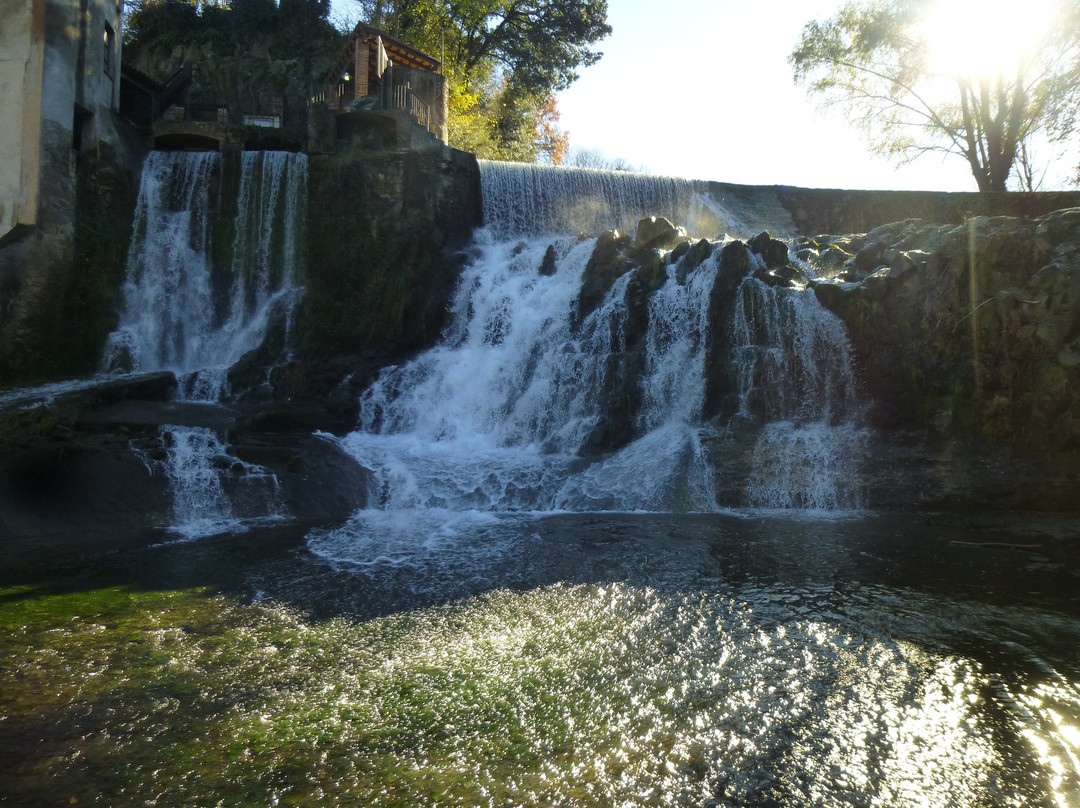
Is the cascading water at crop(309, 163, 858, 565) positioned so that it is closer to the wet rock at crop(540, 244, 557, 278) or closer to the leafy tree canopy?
the wet rock at crop(540, 244, 557, 278)

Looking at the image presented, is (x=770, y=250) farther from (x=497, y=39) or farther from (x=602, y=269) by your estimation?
(x=497, y=39)

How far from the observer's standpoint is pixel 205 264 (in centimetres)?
1898

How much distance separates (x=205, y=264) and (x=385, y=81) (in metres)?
8.50

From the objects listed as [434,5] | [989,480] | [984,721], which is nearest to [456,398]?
[989,480]

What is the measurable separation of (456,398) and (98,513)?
7115 mm

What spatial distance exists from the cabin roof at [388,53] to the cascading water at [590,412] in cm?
1164

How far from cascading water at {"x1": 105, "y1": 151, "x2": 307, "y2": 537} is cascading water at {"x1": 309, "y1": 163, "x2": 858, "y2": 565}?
4.78 m

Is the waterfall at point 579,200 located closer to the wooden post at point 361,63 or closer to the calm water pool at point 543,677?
the wooden post at point 361,63

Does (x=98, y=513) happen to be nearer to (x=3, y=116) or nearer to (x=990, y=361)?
(x=3, y=116)

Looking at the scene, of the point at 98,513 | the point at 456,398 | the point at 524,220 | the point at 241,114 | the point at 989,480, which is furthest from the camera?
the point at 241,114

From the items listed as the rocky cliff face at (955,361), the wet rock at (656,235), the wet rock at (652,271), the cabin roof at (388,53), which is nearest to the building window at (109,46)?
the cabin roof at (388,53)

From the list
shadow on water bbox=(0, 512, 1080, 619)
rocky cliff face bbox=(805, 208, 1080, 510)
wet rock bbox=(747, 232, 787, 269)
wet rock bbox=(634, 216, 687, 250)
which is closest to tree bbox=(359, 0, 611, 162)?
wet rock bbox=(634, 216, 687, 250)

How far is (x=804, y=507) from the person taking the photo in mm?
12148

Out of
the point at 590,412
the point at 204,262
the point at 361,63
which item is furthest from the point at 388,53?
the point at 590,412
